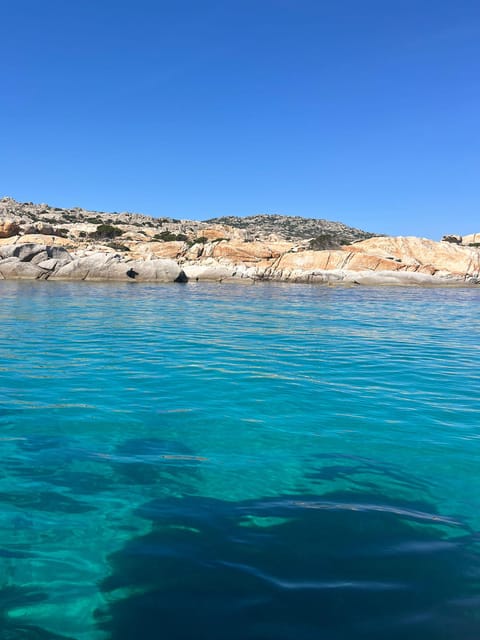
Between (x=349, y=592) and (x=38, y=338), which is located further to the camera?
(x=38, y=338)

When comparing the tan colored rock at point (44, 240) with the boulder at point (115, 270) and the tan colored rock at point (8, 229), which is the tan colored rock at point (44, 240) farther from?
the boulder at point (115, 270)

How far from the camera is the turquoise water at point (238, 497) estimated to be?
10.5ft

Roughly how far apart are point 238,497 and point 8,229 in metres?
55.7

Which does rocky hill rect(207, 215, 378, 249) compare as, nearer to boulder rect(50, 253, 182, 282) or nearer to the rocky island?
the rocky island

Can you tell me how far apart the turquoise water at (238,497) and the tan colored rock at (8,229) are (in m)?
47.2

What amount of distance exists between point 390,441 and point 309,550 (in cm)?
286

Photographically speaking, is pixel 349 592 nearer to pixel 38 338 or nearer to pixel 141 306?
pixel 38 338

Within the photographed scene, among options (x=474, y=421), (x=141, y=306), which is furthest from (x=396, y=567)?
(x=141, y=306)

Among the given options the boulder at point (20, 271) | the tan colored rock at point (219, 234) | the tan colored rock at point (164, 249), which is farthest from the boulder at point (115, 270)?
the tan colored rock at point (219, 234)

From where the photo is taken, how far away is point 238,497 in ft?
16.0

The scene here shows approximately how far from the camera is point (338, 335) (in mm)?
15508

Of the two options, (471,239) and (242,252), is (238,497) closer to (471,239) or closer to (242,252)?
(242,252)

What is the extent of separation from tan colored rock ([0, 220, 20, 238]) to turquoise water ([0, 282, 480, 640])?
4724 cm

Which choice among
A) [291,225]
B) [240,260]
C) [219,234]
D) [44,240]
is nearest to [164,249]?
[240,260]
